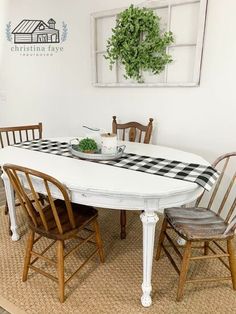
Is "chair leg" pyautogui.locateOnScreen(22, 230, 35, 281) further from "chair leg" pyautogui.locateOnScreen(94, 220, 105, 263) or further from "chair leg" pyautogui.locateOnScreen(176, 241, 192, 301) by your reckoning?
"chair leg" pyautogui.locateOnScreen(176, 241, 192, 301)

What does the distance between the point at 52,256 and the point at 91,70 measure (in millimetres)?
1829

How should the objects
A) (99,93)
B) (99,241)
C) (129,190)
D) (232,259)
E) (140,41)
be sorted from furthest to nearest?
(99,93), (140,41), (99,241), (232,259), (129,190)

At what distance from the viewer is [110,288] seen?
1.62m

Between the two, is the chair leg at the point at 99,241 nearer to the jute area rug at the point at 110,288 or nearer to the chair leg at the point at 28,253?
the jute area rug at the point at 110,288

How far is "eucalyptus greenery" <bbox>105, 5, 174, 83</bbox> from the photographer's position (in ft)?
6.98

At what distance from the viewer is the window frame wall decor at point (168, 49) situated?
201 centimetres

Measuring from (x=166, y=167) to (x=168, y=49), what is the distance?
1172mm

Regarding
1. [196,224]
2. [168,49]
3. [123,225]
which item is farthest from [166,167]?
[168,49]

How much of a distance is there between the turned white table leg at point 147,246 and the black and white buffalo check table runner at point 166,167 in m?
0.26

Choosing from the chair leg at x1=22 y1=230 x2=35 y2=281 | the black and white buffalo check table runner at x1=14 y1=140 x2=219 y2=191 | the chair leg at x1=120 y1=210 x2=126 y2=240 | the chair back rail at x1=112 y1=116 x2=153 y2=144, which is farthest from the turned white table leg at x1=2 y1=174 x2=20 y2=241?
the chair back rail at x1=112 y1=116 x2=153 y2=144

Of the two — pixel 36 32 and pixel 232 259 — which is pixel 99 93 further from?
pixel 232 259

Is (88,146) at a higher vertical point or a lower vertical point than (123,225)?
higher

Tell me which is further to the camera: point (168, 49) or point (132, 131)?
point (132, 131)

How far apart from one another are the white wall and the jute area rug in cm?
105
